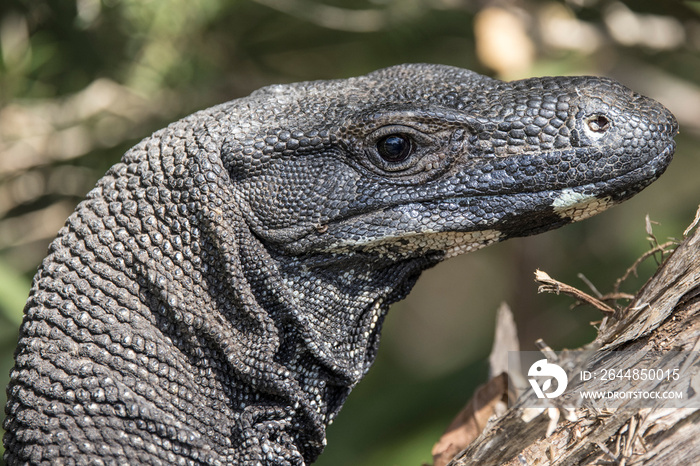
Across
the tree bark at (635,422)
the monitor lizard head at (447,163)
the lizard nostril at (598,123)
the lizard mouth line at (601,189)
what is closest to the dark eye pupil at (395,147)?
the monitor lizard head at (447,163)

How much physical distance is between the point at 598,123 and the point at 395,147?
2.57 ft

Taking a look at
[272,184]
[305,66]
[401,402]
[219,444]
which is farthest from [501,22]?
[219,444]

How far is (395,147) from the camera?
275cm

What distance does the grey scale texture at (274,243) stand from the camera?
2613 millimetres

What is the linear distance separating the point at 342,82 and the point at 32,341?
1758 millimetres

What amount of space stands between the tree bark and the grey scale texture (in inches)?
15.9

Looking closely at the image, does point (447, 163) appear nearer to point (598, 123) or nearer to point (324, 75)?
point (598, 123)

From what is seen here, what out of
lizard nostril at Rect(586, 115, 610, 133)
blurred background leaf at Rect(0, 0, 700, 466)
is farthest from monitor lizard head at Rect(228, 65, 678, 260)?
blurred background leaf at Rect(0, 0, 700, 466)

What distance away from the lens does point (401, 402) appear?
634cm

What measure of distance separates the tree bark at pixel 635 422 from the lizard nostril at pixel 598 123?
1.77 ft

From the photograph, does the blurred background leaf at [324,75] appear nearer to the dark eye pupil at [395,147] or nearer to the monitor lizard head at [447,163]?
the monitor lizard head at [447,163]

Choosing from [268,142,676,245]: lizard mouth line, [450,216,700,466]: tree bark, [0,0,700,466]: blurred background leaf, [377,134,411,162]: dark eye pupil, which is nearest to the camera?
[450,216,700,466]: tree bark

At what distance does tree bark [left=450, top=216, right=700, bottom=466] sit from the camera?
2277mm

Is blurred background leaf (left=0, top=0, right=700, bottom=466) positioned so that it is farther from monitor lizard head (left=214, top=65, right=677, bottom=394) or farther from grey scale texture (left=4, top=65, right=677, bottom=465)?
monitor lizard head (left=214, top=65, right=677, bottom=394)
